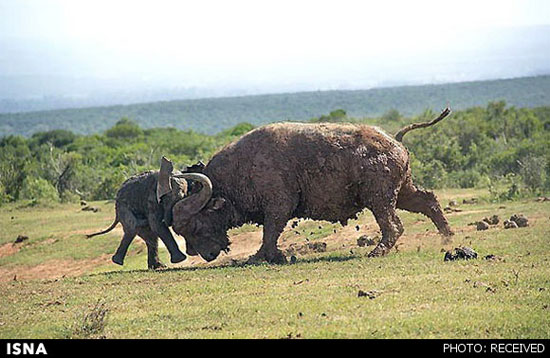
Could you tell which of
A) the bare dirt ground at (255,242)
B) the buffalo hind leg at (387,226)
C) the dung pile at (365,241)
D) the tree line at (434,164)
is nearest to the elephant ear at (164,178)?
the bare dirt ground at (255,242)

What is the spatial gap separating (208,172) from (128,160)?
2567 cm

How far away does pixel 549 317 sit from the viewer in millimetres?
9180

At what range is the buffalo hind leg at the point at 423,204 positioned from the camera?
53.3ft

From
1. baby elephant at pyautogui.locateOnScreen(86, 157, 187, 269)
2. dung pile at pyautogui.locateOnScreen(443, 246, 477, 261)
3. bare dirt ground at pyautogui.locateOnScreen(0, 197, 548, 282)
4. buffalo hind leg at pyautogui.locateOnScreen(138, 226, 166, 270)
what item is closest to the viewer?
dung pile at pyautogui.locateOnScreen(443, 246, 477, 261)

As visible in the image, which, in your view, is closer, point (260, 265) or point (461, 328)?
point (461, 328)

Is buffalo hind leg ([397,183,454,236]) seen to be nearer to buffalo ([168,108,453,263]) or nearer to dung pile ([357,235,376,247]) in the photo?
buffalo ([168,108,453,263])

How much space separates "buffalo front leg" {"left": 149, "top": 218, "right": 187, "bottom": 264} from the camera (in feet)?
52.6

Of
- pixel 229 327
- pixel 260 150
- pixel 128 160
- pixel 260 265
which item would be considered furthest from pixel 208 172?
pixel 128 160

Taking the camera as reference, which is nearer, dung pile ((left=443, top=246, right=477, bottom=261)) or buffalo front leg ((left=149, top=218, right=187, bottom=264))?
dung pile ((left=443, top=246, right=477, bottom=261))

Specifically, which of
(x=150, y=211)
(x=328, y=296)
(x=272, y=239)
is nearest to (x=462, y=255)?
(x=272, y=239)

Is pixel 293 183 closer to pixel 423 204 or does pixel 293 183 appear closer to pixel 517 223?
pixel 423 204
